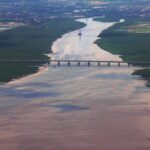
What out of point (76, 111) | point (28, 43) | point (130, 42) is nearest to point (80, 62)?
point (28, 43)

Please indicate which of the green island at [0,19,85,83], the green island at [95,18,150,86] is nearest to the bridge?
the green island at [0,19,85,83]

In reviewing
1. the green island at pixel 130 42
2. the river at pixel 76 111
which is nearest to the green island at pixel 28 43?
the river at pixel 76 111

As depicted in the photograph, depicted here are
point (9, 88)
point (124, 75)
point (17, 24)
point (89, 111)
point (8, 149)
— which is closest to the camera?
point (8, 149)

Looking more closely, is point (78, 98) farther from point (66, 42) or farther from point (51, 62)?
point (66, 42)

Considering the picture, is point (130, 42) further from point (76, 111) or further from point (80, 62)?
point (76, 111)

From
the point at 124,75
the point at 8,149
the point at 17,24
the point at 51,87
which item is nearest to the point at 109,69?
the point at 124,75

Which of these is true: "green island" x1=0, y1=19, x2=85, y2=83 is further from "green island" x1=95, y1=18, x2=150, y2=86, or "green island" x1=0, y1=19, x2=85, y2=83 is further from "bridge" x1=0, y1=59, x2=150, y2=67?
"green island" x1=95, y1=18, x2=150, y2=86
